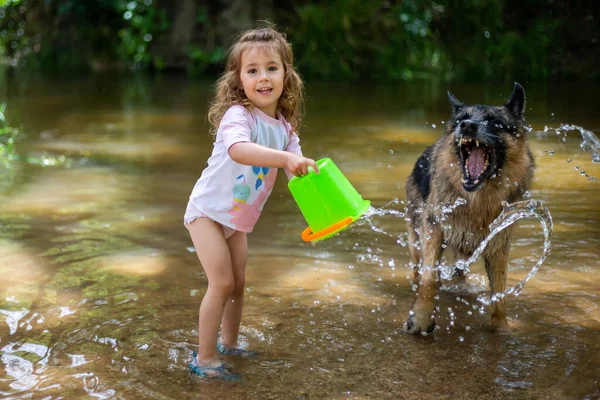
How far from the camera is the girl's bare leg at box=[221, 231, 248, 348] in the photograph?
3953 millimetres

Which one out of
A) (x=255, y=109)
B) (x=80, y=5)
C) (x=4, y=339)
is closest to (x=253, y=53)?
(x=255, y=109)

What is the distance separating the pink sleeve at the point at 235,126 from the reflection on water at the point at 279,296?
2.57ft

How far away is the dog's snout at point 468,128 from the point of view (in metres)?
4.34

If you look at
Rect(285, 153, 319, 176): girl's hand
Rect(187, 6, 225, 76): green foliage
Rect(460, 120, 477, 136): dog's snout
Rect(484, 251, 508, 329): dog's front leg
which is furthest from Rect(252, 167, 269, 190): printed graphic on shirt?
Rect(187, 6, 225, 76): green foliage

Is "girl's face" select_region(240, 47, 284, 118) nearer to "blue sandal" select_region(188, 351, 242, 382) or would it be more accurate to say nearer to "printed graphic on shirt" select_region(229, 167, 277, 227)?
"printed graphic on shirt" select_region(229, 167, 277, 227)

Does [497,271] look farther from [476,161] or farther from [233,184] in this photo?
[233,184]

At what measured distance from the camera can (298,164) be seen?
11.4 ft

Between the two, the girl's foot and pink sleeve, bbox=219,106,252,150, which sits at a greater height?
pink sleeve, bbox=219,106,252,150

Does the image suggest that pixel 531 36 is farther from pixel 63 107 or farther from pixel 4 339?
pixel 4 339

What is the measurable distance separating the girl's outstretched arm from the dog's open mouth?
4.29 ft

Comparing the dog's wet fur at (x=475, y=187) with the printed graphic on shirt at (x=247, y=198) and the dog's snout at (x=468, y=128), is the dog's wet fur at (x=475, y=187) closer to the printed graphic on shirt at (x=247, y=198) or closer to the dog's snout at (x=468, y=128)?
the dog's snout at (x=468, y=128)

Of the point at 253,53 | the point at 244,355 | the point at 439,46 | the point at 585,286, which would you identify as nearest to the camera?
the point at 253,53

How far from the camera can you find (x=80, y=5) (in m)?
20.9

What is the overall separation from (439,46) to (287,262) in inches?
508
